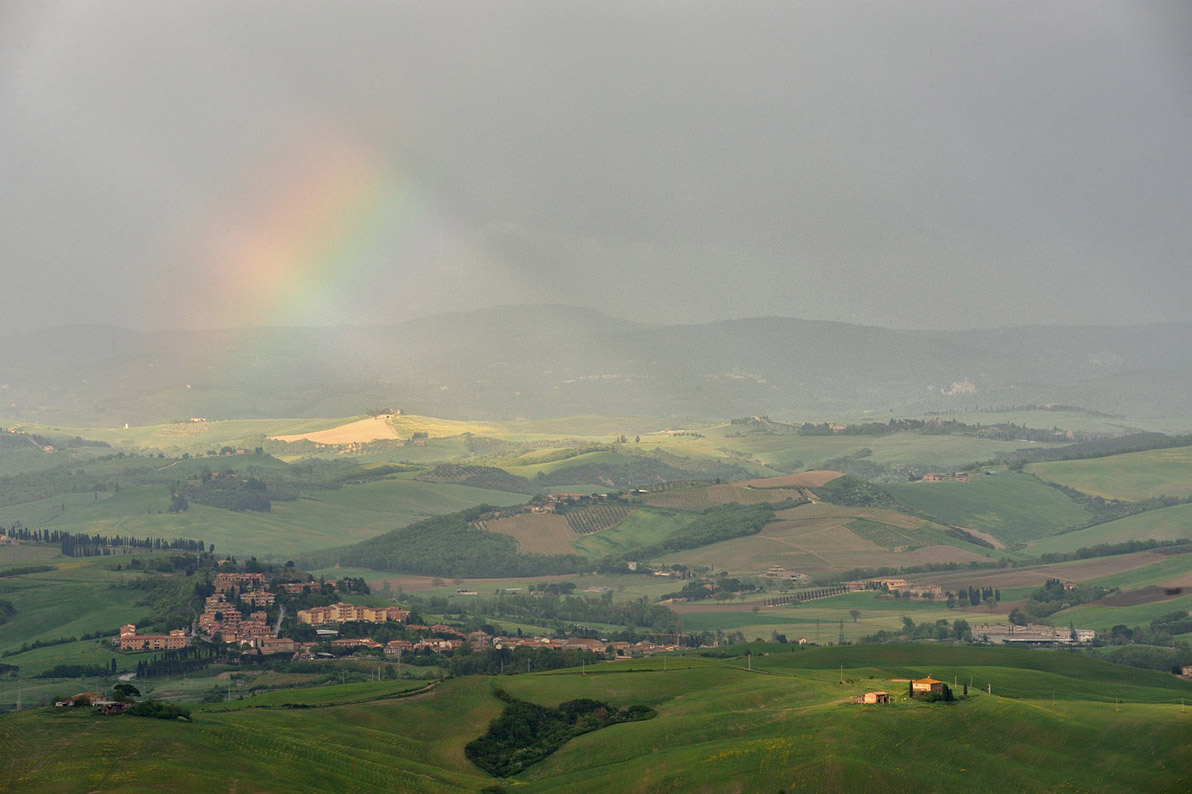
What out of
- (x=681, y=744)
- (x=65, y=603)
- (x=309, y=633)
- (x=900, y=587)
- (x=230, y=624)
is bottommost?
(x=681, y=744)

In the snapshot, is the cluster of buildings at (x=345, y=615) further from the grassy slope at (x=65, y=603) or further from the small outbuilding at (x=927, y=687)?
the small outbuilding at (x=927, y=687)

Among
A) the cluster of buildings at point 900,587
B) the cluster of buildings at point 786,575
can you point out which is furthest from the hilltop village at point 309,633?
the cluster of buildings at point 786,575

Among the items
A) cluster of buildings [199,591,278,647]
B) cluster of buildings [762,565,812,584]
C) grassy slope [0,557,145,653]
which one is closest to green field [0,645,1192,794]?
cluster of buildings [199,591,278,647]

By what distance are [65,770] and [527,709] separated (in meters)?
34.2

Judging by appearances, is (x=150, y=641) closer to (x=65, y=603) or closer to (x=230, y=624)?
(x=230, y=624)

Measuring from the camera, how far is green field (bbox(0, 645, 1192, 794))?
78650 mm

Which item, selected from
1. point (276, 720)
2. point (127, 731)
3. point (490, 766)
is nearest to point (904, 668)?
point (490, 766)

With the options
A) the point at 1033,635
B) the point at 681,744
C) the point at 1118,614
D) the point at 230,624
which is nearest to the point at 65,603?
the point at 230,624

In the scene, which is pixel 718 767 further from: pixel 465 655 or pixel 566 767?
pixel 465 655

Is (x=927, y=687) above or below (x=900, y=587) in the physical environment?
below

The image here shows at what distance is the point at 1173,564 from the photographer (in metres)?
181

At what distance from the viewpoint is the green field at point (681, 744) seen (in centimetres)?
7865

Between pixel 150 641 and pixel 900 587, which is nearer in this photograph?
pixel 150 641

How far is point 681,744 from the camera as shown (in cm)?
8944
